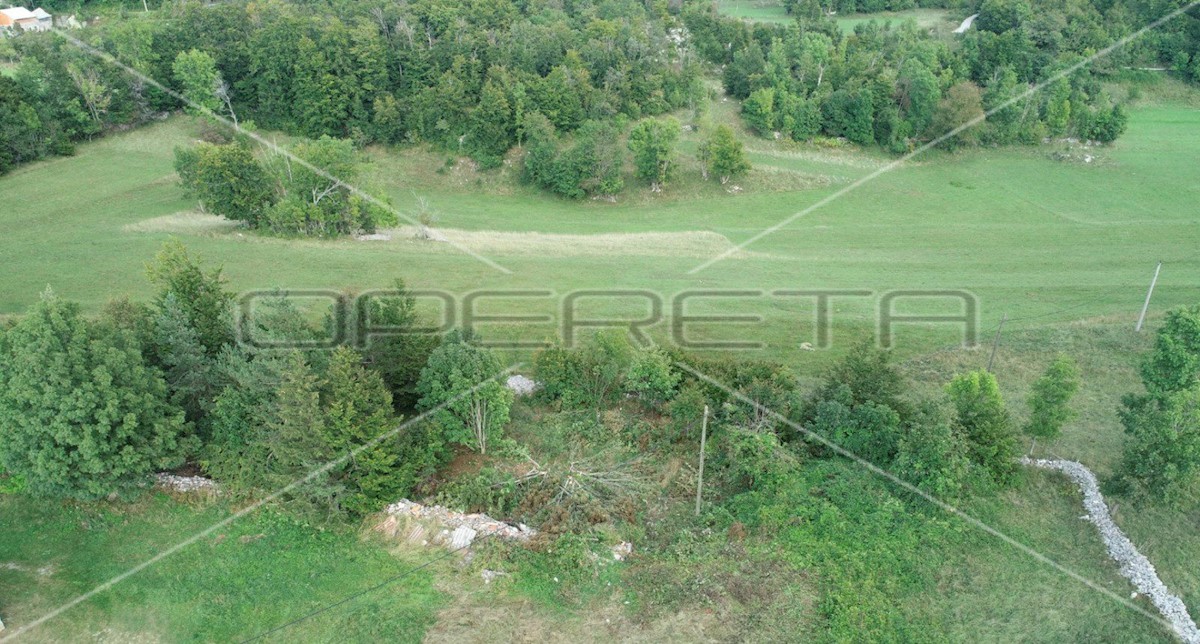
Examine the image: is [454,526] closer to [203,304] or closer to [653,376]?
[653,376]

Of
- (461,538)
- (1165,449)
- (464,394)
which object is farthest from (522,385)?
(1165,449)

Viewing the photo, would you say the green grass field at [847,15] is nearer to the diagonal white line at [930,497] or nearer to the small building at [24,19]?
the diagonal white line at [930,497]

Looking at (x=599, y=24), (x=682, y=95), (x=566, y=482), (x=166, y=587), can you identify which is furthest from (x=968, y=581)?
(x=599, y=24)

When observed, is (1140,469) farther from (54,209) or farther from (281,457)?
(54,209)

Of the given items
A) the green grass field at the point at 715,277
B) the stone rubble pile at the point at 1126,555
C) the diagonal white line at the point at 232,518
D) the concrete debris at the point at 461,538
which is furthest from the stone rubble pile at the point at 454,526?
the stone rubble pile at the point at 1126,555

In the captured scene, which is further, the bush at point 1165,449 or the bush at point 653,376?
the bush at point 653,376

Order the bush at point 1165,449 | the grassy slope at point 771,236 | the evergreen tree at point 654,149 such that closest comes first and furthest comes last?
1. the bush at point 1165,449
2. the grassy slope at point 771,236
3. the evergreen tree at point 654,149
